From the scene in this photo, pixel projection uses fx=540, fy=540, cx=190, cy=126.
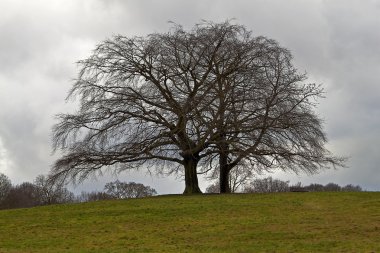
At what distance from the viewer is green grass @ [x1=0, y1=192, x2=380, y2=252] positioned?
16469 mm

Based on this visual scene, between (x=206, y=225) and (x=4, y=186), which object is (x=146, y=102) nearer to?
(x=206, y=225)

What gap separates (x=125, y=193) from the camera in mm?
84750

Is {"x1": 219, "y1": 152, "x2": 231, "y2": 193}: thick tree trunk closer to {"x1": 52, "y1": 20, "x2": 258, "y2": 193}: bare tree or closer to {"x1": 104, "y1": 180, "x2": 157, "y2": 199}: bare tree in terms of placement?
{"x1": 52, "y1": 20, "x2": 258, "y2": 193}: bare tree

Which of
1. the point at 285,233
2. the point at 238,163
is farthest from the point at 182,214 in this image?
the point at 238,163

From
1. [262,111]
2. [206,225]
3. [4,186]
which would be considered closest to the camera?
[206,225]

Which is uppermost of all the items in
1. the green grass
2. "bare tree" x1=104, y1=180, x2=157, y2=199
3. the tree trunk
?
"bare tree" x1=104, y1=180, x2=157, y2=199

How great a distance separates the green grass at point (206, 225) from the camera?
16.5 m

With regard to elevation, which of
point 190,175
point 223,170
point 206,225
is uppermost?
point 223,170

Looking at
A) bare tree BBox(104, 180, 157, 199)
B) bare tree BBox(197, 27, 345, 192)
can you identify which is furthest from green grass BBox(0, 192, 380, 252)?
bare tree BBox(104, 180, 157, 199)

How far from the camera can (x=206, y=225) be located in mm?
20172

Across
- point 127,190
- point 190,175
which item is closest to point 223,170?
point 190,175

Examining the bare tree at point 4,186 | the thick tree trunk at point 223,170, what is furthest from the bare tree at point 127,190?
the thick tree trunk at point 223,170

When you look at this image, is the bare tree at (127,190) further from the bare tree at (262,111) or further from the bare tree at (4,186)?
the bare tree at (262,111)

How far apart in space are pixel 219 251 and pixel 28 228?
9.46 m
